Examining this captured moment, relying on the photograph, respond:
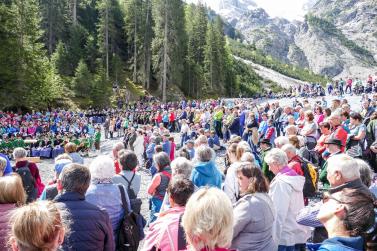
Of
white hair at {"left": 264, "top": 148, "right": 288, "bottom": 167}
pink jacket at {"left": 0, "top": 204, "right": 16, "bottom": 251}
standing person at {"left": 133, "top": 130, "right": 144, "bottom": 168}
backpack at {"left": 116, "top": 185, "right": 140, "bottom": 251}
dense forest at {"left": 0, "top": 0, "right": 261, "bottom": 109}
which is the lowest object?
standing person at {"left": 133, "top": 130, "right": 144, "bottom": 168}

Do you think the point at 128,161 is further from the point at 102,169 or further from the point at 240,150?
the point at 240,150

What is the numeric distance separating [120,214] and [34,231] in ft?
6.69

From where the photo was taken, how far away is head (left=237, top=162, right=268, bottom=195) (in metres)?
3.71

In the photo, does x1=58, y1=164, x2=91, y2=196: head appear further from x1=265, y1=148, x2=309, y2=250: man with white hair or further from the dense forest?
the dense forest

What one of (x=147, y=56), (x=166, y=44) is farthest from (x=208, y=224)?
(x=147, y=56)

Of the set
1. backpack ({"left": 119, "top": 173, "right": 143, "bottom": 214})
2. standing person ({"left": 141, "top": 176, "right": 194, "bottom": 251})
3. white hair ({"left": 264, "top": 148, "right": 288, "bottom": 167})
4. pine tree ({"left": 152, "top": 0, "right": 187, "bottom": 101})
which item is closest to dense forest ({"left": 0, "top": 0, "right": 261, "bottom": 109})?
pine tree ({"left": 152, "top": 0, "right": 187, "bottom": 101})

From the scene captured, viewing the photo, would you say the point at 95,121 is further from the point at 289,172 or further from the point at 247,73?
the point at 247,73

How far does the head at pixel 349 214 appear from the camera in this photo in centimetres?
219

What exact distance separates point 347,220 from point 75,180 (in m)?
2.26

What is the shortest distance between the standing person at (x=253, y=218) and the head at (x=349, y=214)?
1209 millimetres

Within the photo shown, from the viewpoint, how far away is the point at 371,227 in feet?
7.43

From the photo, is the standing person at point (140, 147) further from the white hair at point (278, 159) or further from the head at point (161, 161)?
the white hair at point (278, 159)

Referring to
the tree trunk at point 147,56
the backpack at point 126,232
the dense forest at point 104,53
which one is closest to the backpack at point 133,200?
the backpack at point 126,232

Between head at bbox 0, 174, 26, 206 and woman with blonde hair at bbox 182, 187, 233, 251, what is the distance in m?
1.83
